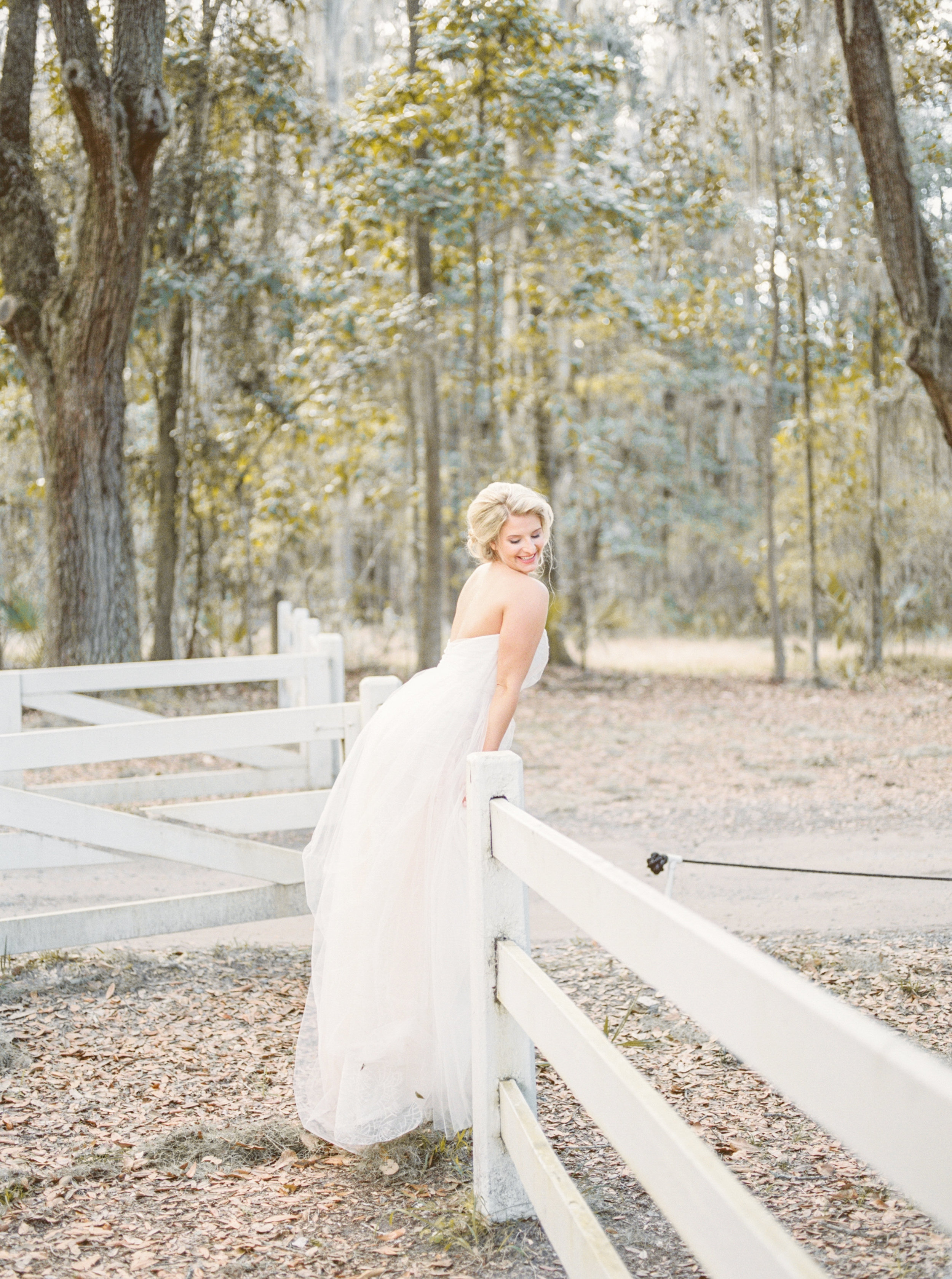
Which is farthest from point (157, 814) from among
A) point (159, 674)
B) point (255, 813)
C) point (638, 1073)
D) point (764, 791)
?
point (764, 791)

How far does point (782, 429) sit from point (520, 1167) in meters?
14.7

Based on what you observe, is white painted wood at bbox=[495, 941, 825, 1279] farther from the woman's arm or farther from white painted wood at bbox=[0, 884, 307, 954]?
white painted wood at bbox=[0, 884, 307, 954]

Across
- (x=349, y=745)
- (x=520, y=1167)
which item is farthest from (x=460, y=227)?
→ (x=520, y=1167)

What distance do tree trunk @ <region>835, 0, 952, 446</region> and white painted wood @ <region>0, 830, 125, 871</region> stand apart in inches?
281

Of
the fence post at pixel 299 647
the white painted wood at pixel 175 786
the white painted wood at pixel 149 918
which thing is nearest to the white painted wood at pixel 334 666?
the fence post at pixel 299 647

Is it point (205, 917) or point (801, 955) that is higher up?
point (205, 917)

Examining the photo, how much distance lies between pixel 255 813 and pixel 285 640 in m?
5.41

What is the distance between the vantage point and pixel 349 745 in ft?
15.7

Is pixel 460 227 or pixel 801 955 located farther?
pixel 460 227

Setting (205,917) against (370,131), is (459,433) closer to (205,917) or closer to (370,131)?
(370,131)

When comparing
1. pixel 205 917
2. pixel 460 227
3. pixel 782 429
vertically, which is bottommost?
pixel 205 917

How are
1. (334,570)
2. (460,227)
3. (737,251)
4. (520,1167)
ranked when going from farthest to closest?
(334,570)
(737,251)
(460,227)
(520,1167)

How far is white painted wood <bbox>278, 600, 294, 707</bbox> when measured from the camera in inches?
328

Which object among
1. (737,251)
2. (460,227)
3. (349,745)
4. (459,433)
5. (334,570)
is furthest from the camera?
(334,570)
